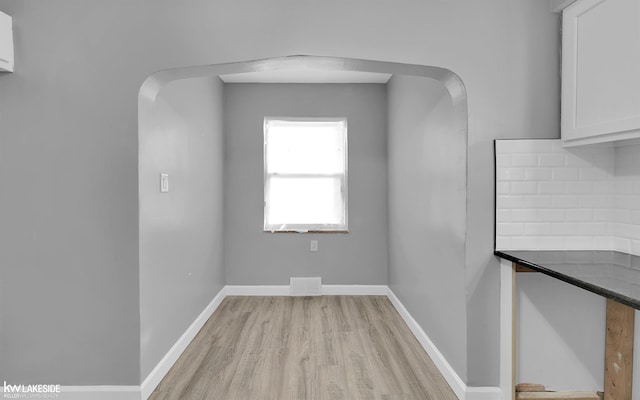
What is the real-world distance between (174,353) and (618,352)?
108 inches

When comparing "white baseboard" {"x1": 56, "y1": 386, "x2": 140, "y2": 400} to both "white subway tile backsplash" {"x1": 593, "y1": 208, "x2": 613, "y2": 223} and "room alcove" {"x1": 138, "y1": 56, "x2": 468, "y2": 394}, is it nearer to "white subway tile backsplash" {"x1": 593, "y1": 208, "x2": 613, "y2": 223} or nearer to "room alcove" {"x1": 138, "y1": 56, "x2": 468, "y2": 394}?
"room alcove" {"x1": 138, "y1": 56, "x2": 468, "y2": 394}

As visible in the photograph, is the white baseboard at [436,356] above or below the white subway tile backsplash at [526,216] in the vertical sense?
below

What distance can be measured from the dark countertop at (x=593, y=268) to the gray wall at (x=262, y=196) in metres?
2.68

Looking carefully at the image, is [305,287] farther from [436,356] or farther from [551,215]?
[551,215]

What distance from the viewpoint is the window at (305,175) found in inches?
190

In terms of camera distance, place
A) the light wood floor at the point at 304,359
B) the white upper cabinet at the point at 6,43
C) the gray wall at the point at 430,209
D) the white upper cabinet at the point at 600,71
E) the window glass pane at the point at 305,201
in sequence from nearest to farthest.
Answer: the white upper cabinet at the point at 600,71 < the white upper cabinet at the point at 6,43 < the gray wall at the point at 430,209 < the light wood floor at the point at 304,359 < the window glass pane at the point at 305,201

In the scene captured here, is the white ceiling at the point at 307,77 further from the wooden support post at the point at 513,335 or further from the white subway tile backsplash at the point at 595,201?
the wooden support post at the point at 513,335

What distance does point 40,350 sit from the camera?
2.30 metres

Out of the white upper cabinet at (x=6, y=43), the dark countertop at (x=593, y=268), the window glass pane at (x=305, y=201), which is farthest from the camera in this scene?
the window glass pane at (x=305, y=201)

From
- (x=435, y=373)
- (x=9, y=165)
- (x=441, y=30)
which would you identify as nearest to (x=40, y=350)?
(x=9, y=165)

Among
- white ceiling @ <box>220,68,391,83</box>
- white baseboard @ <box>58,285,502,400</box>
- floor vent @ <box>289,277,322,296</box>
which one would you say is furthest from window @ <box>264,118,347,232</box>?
white baseboard @ <box>58,285,502,400</box>

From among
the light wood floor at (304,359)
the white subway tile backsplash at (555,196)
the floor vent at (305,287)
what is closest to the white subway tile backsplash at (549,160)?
the white subway tile backsplash at (555,196)

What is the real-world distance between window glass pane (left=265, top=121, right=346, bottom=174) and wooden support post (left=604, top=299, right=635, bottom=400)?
3158 mm

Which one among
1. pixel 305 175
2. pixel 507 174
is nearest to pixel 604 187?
pixel 507 174
